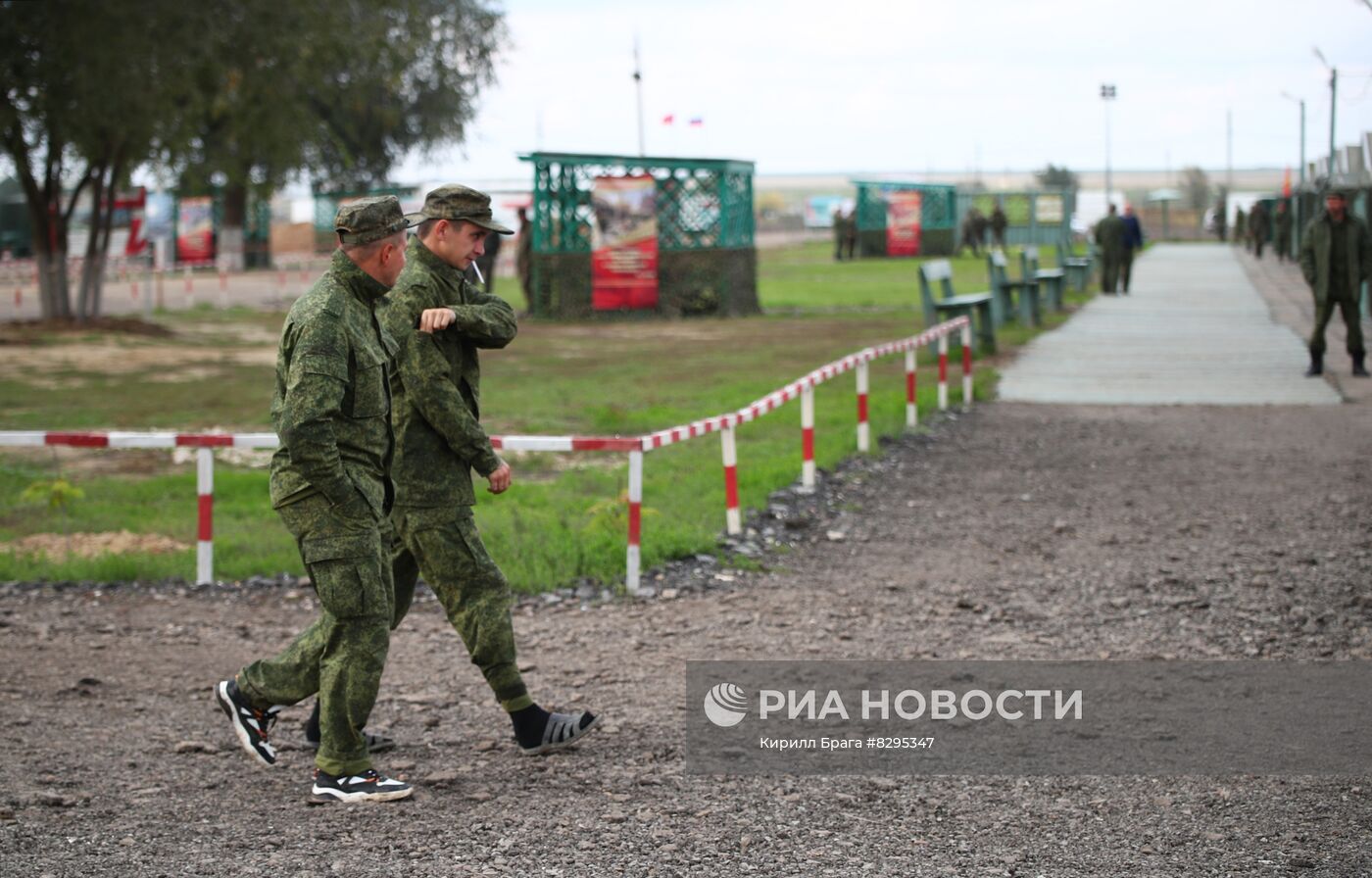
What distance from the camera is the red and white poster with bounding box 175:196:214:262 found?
55.8m

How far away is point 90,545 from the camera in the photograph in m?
9.43

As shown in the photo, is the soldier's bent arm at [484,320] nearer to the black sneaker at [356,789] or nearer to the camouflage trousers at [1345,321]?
the black sneaker at [356,789]

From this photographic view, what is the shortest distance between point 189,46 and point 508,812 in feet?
66.0

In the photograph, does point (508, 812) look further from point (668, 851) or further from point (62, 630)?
point (62, 630)

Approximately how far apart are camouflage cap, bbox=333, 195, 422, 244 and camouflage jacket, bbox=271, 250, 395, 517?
0.08 m

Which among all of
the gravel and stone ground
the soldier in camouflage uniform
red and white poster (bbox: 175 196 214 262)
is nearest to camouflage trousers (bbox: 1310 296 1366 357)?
the gravel and stone ground

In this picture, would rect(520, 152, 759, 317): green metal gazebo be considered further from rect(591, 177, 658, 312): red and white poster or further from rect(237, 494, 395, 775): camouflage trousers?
rect(237, 494, 395, 775): camouflage trousers

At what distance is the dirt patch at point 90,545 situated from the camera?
9.19 metres

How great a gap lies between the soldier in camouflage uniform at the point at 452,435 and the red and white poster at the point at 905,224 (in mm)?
54190

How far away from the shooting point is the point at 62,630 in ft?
25.3

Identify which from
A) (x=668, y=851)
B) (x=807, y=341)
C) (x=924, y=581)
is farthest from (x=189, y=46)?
(x=668, y=851)

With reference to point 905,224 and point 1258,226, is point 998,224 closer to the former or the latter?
point 905,224

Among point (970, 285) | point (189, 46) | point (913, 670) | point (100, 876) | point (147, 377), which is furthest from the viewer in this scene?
point (970, 285)

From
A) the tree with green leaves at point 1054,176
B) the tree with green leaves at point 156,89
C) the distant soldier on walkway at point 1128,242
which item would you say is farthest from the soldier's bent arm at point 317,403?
the tree with green leaves at point 1054,176
